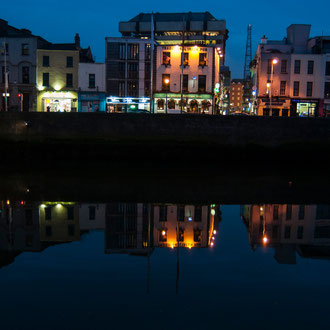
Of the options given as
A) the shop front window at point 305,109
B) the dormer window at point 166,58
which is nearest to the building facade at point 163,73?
the dormer window at point 166,58

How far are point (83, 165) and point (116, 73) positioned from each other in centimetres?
2357

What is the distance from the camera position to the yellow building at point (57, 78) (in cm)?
4572

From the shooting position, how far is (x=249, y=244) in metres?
10.8

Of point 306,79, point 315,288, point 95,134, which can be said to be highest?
point 306,79

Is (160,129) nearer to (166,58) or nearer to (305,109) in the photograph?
(166,58)

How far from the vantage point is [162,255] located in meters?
9.60

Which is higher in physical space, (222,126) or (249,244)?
(222,126)

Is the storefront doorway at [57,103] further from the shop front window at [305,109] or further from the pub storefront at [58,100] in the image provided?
the shop front window at [305,109]

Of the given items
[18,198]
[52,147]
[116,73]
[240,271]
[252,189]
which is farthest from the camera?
[116,73]

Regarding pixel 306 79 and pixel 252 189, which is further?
pixel 306 79

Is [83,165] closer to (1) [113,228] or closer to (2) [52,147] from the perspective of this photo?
(2) [52,147]

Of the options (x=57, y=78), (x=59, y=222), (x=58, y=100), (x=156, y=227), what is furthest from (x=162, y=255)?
(x=57, y=78)

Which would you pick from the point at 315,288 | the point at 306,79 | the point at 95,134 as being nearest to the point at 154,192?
the point at 315,288

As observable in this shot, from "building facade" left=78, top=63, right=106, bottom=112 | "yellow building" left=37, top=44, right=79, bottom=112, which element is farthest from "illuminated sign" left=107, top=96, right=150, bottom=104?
"yellow building" left=37, top=44, right=79, bottom=112
